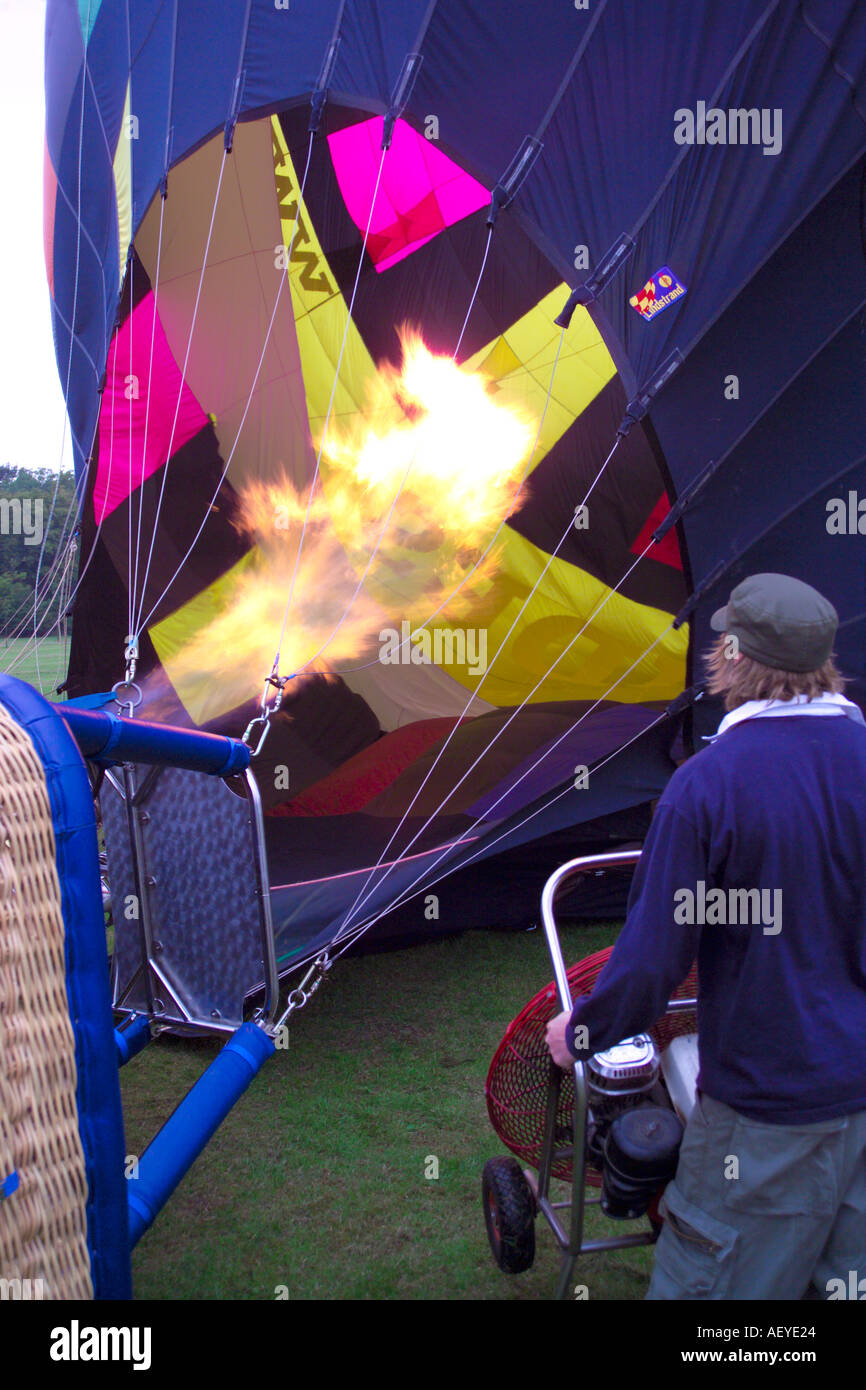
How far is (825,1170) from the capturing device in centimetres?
148

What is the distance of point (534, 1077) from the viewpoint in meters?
2.20

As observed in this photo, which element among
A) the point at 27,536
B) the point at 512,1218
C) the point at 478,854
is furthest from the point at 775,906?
the point at 27,536

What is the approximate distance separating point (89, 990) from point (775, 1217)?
104 centimetres

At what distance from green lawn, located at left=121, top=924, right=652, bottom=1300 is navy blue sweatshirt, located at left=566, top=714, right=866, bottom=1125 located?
1.15 meters

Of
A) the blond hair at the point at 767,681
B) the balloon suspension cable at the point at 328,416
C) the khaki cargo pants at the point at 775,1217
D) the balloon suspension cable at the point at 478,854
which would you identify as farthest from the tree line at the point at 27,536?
the khaki cargo pants at the point at 775,1217

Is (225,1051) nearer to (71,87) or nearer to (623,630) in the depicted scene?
(623,630)

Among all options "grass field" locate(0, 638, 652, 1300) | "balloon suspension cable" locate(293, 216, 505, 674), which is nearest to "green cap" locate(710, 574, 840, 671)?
"grass field" locate(0, 638, 652, 1300)

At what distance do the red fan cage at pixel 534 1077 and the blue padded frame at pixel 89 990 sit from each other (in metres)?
0.99

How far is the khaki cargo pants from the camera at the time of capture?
1.48 m

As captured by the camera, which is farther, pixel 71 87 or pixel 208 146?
pixel 71 87

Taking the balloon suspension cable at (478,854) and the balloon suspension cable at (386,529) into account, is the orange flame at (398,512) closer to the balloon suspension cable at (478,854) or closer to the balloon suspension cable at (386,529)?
the balloon suspension cable at (386,529)

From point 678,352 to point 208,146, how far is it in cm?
233

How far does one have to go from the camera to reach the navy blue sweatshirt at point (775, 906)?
146 cm

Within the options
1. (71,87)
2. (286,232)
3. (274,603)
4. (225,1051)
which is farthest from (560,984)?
(71,87)
